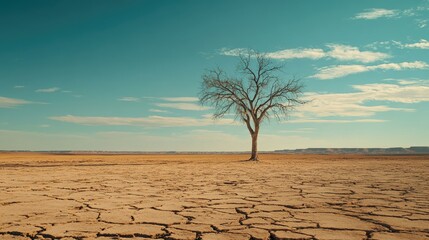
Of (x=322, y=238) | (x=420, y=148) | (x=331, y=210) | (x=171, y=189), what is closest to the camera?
(x=322, y=238)

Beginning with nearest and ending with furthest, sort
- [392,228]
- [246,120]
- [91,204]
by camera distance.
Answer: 1. [392,228]
2. [91,204]
3. [246,120]

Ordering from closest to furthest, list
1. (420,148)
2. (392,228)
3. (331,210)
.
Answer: (392,228)
(331,210)
(420,148)

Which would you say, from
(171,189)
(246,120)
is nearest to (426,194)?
(171,189)

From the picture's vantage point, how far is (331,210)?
14.2 feet

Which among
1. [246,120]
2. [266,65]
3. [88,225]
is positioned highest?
[266,65]

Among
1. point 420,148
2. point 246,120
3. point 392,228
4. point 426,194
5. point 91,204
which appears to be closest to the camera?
point 392,228

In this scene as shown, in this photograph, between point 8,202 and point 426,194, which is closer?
point 8,202

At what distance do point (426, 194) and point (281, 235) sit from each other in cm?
374

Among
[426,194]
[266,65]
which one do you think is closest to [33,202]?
[426,194]

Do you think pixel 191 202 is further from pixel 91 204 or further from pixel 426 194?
pixel 426 194

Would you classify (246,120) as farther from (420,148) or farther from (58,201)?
(420,148)

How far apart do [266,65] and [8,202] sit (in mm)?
19510

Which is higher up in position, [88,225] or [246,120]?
[246,120]

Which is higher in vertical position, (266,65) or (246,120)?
(266,65)
